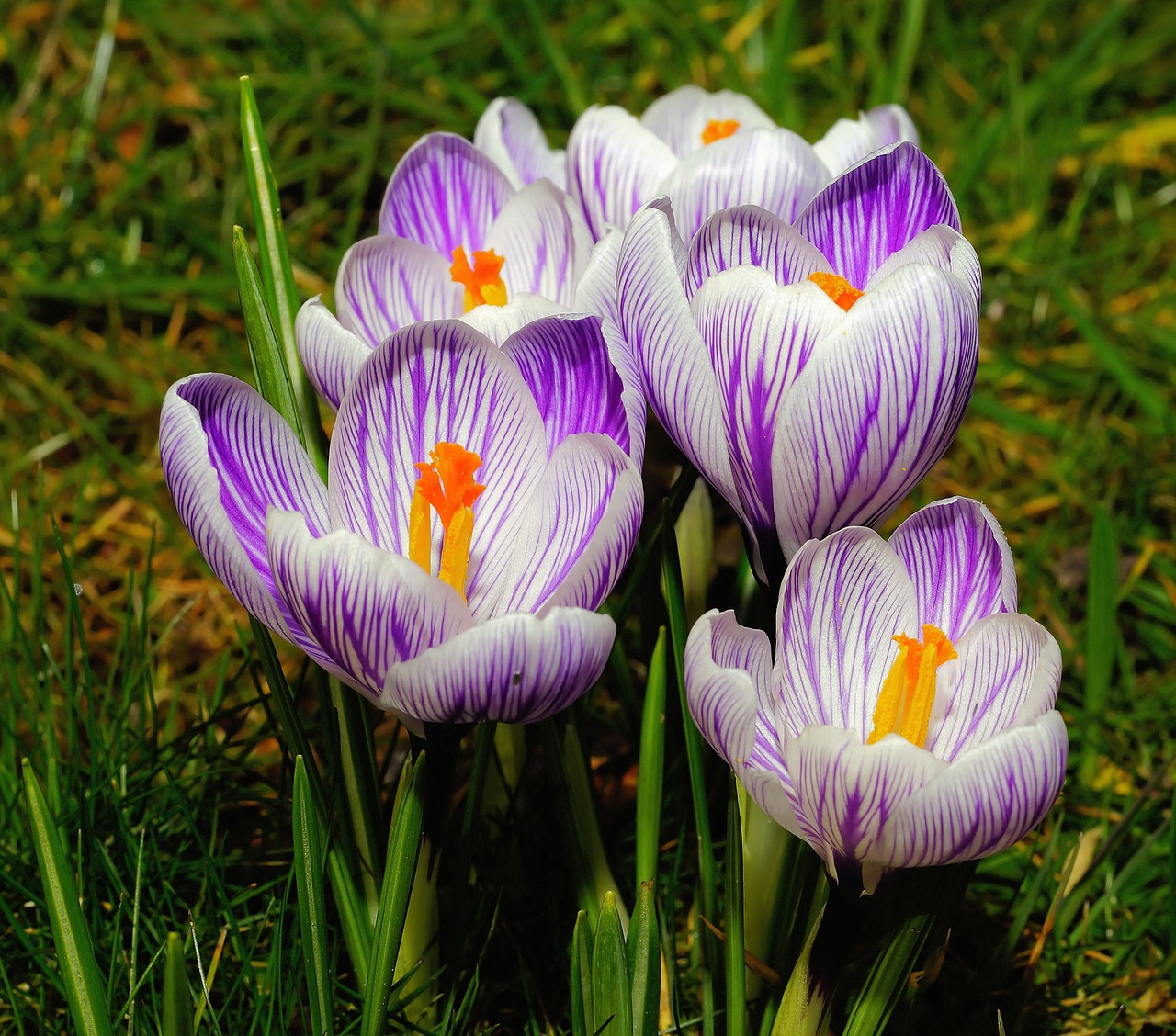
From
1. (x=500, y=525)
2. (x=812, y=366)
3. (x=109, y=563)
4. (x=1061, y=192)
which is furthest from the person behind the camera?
(x=1061, y=192)

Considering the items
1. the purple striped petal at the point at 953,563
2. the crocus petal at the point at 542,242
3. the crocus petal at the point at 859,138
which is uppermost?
the crocus petal at the point at 859,138

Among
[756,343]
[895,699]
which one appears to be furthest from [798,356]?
[895,699]

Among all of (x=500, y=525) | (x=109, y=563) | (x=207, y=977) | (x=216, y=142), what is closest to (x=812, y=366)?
(x=500, y=525)

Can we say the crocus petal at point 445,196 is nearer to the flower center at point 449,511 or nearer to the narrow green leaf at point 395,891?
the flower center at point 449,511

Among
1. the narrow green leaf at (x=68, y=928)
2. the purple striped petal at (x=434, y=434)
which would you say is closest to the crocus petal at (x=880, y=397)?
the purple striped petal at (x=434, y=434)

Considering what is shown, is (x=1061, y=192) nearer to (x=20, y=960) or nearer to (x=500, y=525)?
(x=500, y=525)

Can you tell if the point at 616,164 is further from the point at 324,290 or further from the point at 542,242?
the point at 324,290

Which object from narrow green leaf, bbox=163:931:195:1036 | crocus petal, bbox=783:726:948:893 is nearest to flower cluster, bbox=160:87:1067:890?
crocus petal, bbox=783:726:948:893
